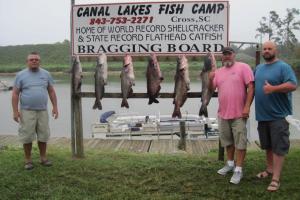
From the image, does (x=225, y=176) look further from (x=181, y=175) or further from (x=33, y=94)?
(x=33, y=94)

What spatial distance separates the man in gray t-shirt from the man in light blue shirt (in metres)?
2.97

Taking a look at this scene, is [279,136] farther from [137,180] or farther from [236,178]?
[137,180]

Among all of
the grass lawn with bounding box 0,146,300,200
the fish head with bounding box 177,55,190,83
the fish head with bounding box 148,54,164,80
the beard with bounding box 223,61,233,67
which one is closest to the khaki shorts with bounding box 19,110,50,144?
the grass lawn with bounding box 0,146,300,200

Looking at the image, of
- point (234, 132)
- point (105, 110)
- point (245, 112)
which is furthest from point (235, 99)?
point (105, 110)

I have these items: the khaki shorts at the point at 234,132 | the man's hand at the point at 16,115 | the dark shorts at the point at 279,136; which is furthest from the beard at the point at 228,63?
the man's hand at the point at 16,115

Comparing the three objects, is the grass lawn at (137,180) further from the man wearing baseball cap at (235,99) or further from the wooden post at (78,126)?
the man wearing baseball cap at (235,99)

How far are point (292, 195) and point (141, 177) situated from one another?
197cm

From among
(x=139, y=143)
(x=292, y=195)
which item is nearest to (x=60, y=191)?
(x=292, y=195)

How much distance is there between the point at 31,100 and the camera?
6285 mm

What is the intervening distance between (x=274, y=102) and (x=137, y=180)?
205cm

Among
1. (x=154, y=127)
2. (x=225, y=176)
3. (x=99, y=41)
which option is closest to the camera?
(x=225, y=176)

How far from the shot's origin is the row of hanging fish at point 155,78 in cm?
621

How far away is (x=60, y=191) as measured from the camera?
5.59 meters

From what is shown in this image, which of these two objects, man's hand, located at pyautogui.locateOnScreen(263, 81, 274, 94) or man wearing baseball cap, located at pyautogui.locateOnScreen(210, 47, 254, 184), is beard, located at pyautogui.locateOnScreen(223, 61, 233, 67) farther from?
man's hand, located at pyautogui.locateOnScreen(263, 81, 274, 94)
